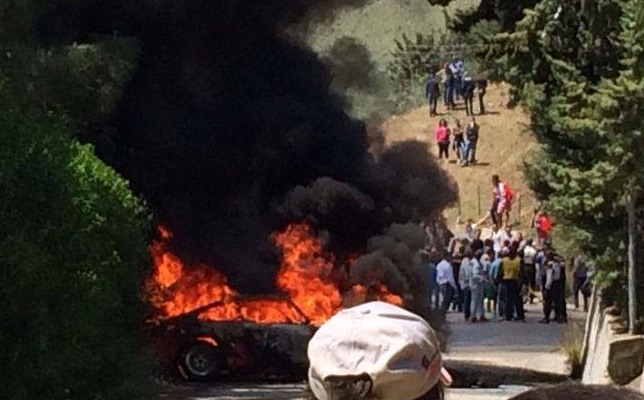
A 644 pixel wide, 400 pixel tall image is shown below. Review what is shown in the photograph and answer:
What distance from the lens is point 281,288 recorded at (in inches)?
1027

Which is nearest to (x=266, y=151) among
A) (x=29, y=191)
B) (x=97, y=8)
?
(x=97, y=8)

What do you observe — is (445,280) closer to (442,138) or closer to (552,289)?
(552,289)

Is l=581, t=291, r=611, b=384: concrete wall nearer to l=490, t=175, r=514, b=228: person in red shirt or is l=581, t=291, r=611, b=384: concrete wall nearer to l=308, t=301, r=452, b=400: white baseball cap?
l=308, t=301, r=452, b=400: white baseball cap

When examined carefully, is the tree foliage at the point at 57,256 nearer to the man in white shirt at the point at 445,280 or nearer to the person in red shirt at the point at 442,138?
the man in white shirt at the point at 445,280

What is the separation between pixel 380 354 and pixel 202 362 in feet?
63.5

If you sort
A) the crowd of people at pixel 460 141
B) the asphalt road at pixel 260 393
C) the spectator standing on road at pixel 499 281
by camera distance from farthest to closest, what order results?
the crowd of people at pixel 460 141
the spectator standing on road at pixel 499 281
the asphalt road at pixel 260 393

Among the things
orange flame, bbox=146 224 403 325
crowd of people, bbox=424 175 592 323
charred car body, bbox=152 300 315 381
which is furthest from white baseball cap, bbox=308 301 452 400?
crowd of people, bbox=424 175 592 323

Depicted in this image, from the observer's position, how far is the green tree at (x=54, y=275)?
1370 centimetres

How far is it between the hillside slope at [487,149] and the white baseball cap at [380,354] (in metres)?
51.4

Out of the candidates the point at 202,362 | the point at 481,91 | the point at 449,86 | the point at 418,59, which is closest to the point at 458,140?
the point at 481,91

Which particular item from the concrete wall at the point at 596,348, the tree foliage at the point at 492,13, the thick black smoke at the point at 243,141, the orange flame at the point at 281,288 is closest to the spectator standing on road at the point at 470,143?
the thick black smoke at the point at 243,141

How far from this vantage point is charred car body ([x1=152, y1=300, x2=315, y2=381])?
2170 centimetres

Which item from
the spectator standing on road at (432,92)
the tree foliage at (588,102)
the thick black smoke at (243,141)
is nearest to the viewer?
the tree foliage at (588,102)

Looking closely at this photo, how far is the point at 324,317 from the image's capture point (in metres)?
24.2
